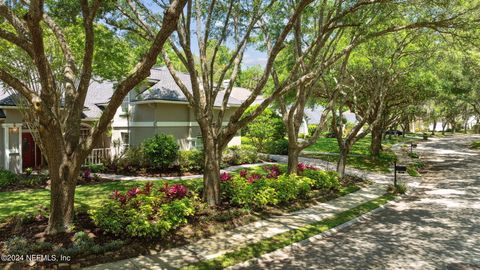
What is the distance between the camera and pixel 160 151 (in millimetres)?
19172

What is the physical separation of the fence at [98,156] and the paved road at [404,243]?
15770 millimetres

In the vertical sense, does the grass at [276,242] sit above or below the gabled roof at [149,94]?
below

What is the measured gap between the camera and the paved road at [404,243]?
7.88 m

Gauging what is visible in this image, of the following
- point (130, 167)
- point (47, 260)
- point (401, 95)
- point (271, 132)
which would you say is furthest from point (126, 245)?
point (401, 95)

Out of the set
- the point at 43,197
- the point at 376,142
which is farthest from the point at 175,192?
the point at 376,142

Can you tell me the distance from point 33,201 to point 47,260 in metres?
6.28

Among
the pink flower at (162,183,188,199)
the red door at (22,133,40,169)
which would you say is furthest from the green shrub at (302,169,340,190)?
the red door at (22,133,40,169)

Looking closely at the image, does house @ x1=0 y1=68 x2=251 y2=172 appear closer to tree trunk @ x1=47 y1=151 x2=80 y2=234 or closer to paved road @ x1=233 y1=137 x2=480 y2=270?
tree trunk @ x1=47 y1=151 x2=80 y2=234

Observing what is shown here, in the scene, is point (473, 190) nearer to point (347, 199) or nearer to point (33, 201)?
point (347, 199)

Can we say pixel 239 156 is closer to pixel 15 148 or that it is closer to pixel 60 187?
pixel 15 148

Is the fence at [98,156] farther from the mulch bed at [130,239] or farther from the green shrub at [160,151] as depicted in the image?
the mulch bed at [130,239]

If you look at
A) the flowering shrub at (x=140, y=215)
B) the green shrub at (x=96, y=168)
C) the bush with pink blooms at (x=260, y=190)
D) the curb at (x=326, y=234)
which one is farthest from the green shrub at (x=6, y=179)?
the curb at (x=326, y=234)

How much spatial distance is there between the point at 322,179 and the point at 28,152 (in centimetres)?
1741

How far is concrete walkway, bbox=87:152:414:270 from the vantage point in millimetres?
7453
